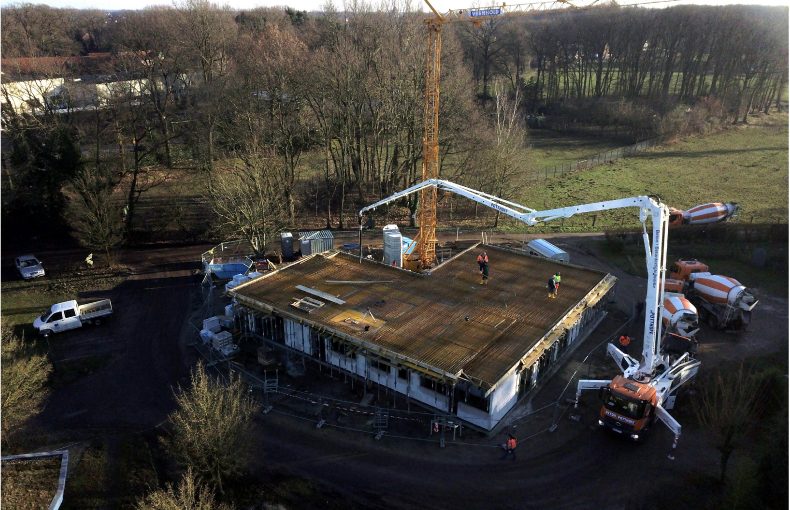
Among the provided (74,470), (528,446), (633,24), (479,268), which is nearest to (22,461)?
(74,470)

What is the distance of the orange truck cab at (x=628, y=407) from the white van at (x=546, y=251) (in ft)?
46.9

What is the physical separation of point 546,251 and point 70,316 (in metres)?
28.8

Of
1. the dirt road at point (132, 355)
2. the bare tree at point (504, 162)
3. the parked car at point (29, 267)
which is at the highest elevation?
the bare tree at point (504, 162)

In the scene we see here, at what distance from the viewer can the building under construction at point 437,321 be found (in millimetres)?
23172

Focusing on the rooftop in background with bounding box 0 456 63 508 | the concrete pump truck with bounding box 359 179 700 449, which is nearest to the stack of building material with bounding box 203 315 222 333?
the rooftop in background with bounding box 0 456 63 508

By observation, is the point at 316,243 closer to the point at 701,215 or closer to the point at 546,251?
the point at 546,251

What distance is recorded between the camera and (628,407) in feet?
69.5

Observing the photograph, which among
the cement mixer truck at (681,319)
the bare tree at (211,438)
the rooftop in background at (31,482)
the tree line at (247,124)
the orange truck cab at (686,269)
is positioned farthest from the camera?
the tree line at (247,124)

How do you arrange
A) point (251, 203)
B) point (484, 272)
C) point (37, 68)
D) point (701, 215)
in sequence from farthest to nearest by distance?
1. point (37, 68)
2. point (701, 215)
3. point (251, 203)
4. point (484, 272)

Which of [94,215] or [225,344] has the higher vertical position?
[94,215]

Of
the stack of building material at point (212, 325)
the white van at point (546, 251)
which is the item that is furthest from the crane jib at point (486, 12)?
the stack of building material at point (212, 325)

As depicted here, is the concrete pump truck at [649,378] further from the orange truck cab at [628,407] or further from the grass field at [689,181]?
the grass field at [689,181]

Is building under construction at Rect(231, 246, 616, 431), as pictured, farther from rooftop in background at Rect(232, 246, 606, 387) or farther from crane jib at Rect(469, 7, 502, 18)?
crane jib at Rect(469, 7, 502, 18)

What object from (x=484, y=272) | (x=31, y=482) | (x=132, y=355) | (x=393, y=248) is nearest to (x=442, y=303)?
(x=484, y=272)
